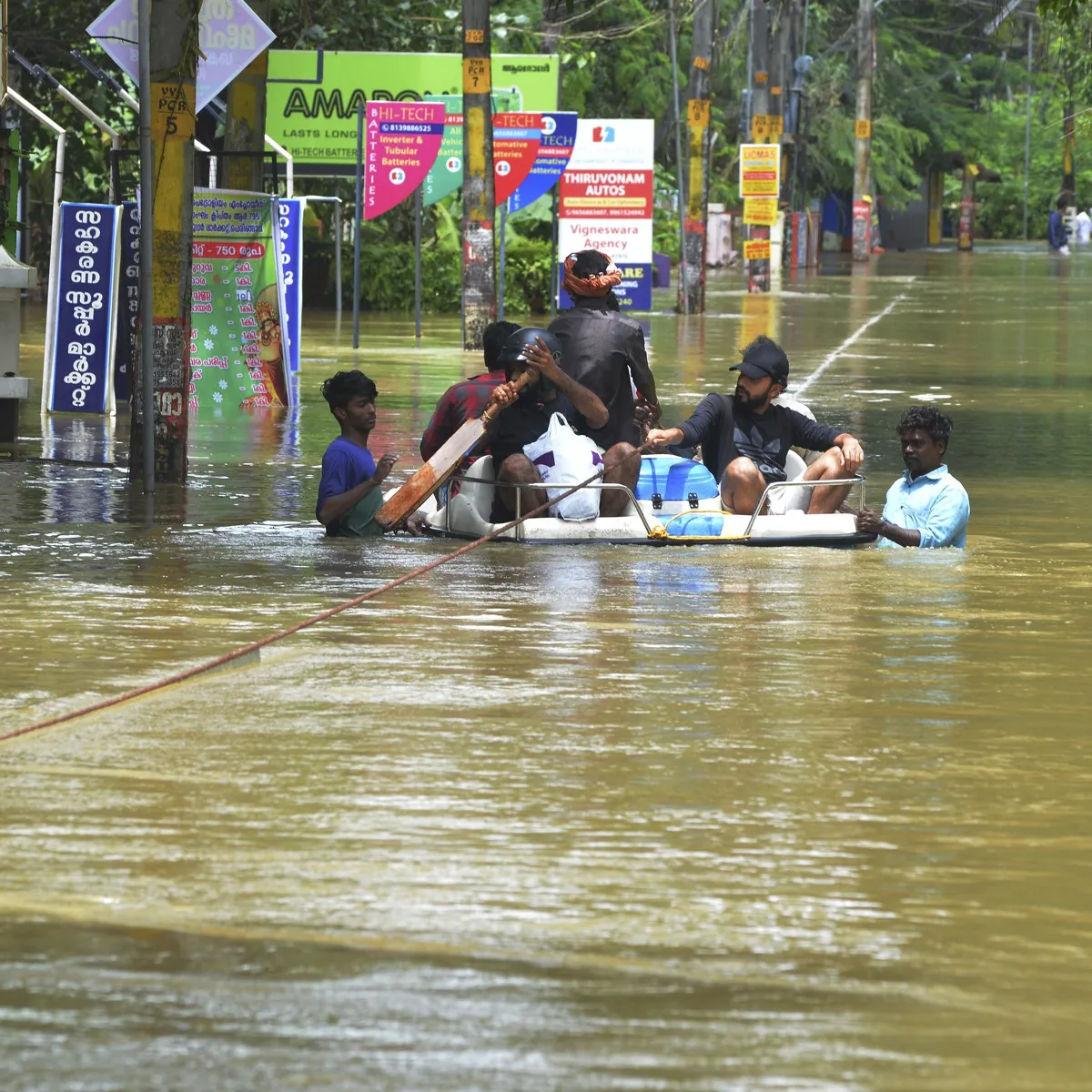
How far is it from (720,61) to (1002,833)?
5710 centimetres

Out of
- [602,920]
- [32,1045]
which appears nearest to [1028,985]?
[602,920]

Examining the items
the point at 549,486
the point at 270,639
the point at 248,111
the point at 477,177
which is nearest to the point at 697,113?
the point at 477,177

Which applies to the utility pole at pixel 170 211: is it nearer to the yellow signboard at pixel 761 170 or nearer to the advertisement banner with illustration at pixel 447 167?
the advertisement banner with illustration at pixel 447 167

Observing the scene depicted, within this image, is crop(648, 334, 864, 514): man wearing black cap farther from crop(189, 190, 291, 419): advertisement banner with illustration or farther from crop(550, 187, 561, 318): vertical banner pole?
crop(550, 187, 561, 318): vertical banner pole

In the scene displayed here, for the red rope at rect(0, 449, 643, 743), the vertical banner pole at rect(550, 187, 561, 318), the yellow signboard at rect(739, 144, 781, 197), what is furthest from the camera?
the yellow signboard at rect(739, 144, 781, 197)

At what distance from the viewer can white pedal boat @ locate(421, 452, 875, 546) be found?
11453 millimetres

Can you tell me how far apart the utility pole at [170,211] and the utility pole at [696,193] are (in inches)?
902

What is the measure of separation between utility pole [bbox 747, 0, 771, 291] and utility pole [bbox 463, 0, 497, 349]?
1850cm

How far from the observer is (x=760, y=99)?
45.6 metres

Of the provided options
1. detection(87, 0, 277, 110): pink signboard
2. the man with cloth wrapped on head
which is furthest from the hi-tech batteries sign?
the man with cloth wrapped on head

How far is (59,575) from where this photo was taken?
10734 millimetres

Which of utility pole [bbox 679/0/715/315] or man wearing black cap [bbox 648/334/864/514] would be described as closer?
man wearing black cap [bbox 648/334/864/514]

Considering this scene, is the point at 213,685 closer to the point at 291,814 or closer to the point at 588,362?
the point at 291,814

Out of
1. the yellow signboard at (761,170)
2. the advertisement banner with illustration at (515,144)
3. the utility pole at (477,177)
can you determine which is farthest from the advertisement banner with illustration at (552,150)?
the yellow signboard at (761,170)
